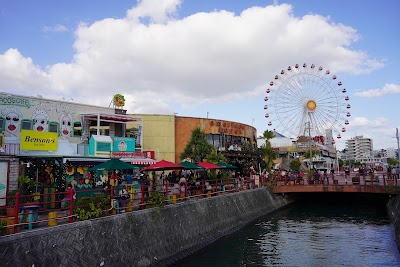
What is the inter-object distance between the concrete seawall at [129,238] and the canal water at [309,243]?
956 millimetres

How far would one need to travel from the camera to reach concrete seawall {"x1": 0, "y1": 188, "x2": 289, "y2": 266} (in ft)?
38.2

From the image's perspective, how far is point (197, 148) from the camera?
131 ft

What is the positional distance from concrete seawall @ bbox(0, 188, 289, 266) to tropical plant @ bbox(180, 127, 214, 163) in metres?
12.8

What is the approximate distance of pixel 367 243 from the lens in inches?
869

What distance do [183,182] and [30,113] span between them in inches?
483

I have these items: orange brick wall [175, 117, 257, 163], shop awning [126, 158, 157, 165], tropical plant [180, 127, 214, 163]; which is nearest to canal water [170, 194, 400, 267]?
shop awning [126, 158, 157, 165]

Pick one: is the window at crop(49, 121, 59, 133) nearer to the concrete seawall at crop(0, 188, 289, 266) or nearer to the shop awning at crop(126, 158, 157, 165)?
the shop awning at crop(126, 158, 157, 165)

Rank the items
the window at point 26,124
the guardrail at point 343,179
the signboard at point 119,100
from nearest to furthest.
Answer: the window at point 26,124, the signboard at point 119,100, the guardrail at point 343,179

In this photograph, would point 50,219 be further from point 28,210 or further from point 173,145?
point 173,145

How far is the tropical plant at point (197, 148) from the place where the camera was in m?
40.1

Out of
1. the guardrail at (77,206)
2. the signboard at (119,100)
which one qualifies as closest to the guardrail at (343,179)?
the guardrail at (77,206)

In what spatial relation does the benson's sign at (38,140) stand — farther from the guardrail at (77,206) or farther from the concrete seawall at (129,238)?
the concrete seawall at (129,238)

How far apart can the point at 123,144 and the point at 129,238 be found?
Answer: 15.3 m

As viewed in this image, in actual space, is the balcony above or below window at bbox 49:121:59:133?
below
